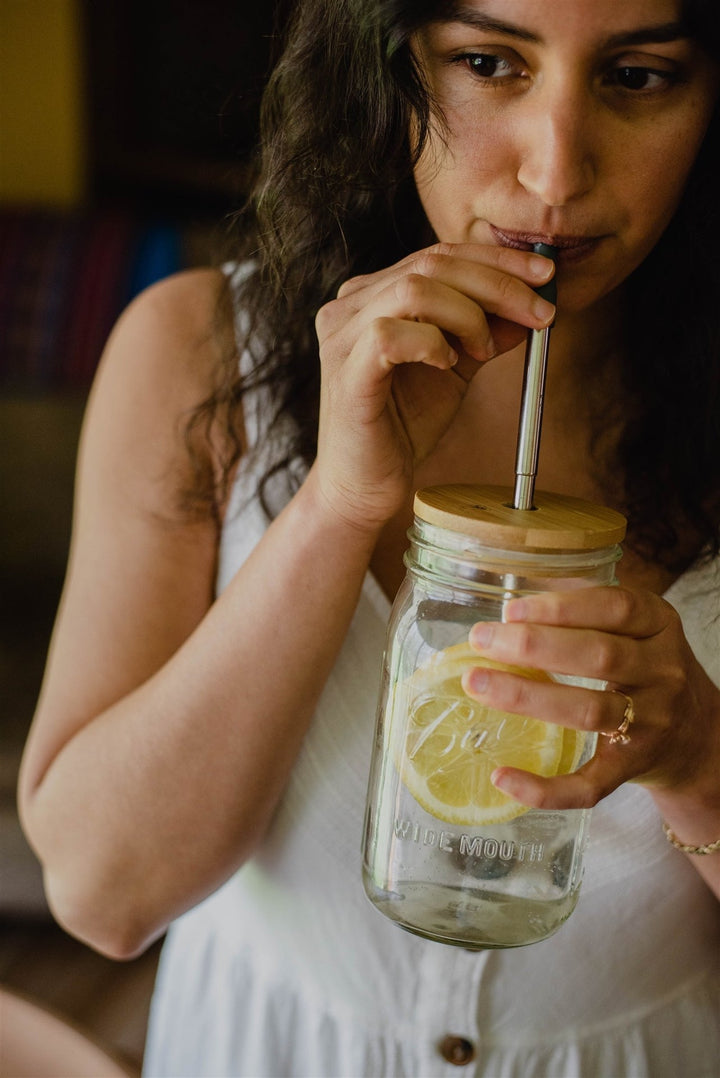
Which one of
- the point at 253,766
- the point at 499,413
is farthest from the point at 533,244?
the point at 253,766

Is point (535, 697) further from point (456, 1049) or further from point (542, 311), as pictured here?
point (456, 1049)

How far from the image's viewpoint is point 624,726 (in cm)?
56

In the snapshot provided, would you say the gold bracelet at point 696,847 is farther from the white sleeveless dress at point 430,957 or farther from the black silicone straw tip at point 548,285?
the black silicone straw tip at point 548,285

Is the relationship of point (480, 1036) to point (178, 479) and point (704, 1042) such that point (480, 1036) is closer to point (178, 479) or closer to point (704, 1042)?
point (704, 1042)

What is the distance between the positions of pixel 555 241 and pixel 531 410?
11 centimetres

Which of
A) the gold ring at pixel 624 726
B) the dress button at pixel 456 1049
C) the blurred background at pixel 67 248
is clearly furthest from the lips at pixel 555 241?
the blurred background at pixel 67 248

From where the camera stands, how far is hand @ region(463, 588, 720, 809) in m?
0.50

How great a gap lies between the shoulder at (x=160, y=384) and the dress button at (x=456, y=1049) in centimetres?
46

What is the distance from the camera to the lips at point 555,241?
61cm

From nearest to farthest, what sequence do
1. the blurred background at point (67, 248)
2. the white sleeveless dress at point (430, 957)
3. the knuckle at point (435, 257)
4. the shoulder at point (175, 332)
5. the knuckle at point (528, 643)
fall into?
1. the knuckle at point (528, 643)
2. the knuckle at point (435, 257)
3. the white sleeveless dress at point (430, 957)
4. the shoulder at point (175, 332)
5. the blurred background at point (67, 248)

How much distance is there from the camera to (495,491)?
600 millimetres

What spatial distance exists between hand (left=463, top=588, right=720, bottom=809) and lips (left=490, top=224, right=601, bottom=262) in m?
0.21

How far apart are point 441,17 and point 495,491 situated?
0.26 meters

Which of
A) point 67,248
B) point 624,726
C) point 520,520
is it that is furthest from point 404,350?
point 67,248
